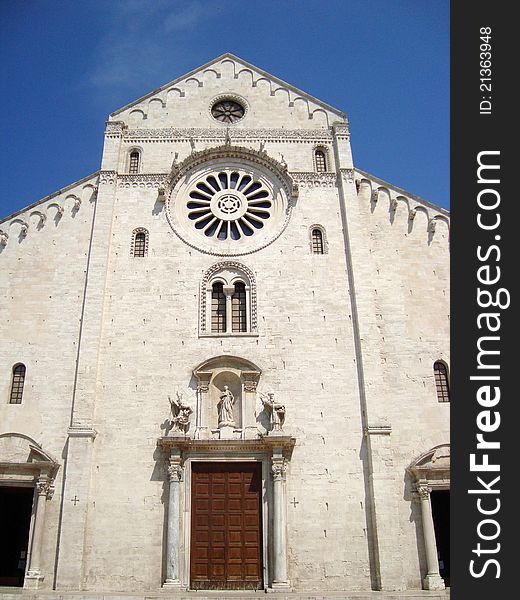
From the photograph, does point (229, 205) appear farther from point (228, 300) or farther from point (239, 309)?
point (239, 309)

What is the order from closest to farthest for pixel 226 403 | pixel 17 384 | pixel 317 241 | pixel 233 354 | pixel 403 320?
1. pixel 226 403
2. pixel 17 384
3. pixel 233 354
4. pixel 403 320
5. pixel 317 241

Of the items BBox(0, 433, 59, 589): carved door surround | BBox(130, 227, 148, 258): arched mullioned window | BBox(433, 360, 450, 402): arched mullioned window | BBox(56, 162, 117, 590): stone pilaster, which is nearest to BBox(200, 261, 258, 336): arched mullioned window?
BBox(130, 227, 148, 258): arched mullioned window

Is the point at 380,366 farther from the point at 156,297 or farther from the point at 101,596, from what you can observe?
the point at 101,596

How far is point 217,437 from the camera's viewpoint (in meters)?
17.1

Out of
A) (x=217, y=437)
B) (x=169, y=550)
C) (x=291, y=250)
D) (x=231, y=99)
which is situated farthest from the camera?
(x=231, y=99)

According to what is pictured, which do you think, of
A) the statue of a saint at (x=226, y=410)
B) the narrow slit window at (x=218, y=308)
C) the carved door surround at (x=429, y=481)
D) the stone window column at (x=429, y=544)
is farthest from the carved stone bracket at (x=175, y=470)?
the stone window column at (x=429, y=544)

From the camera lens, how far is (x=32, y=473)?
1655 centimetres

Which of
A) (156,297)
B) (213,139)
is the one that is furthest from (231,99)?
(156,297)

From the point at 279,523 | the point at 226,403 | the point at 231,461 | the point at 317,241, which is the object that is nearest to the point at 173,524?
the point at 231,461

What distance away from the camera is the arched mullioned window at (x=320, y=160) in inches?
847

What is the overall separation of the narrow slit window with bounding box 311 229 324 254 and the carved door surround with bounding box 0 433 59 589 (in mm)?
10556

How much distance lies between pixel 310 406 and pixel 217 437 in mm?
2906

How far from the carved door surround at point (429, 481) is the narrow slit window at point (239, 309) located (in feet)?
22.0

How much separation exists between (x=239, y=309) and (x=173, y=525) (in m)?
6.93
